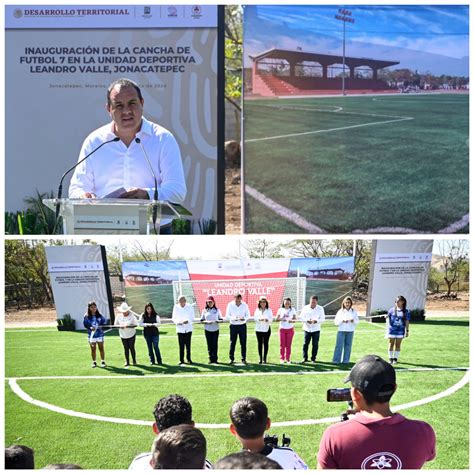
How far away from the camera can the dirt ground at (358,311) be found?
3961mm

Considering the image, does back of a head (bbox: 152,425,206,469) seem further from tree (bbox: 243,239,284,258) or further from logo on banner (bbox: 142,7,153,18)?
logo on banner (bbox: 142,7,153,18)

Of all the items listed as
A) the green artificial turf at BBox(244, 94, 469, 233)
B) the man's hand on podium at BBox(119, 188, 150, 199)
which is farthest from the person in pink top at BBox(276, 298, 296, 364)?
the green artificial turf at BBox(244, 94, 469, 233)

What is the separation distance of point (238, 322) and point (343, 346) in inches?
29.0

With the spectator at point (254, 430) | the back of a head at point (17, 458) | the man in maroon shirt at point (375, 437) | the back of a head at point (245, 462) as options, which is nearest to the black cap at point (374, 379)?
the man in maroon shirt at point (375, 437)

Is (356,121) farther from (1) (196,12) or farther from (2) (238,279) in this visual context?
(2) (238,279)

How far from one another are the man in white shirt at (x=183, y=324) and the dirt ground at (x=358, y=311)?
2.62 ft

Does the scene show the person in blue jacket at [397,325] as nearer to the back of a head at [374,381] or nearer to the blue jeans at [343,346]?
the blue jeans at [343,346]

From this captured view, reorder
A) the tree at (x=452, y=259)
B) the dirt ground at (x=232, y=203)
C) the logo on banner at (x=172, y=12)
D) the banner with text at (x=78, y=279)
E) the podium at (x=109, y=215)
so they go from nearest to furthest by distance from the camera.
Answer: the podium at (x=109, y=215), the tree at (x=452, y=259), the banner with text at (x=78, y=279), the logo on banner at (x=172, y=12), the dirt ground at (x=232, y=203)

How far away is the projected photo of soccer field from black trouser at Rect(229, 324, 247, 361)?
3625 mm

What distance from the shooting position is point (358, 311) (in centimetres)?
408

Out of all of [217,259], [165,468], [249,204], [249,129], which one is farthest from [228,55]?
[165,468]

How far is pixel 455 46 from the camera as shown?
752 cm

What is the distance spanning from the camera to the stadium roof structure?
7.58 metres

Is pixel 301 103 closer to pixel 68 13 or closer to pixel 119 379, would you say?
pixel 68 13
